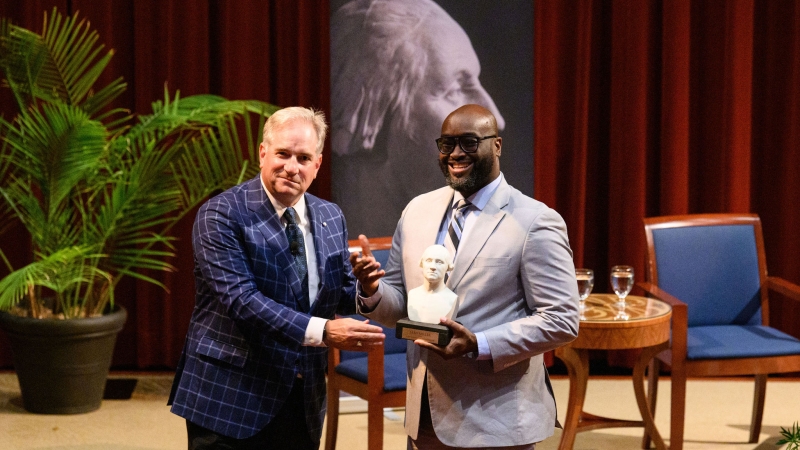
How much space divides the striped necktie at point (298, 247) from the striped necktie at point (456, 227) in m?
0.39

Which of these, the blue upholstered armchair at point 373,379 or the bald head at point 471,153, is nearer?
the bald head at point 471,153

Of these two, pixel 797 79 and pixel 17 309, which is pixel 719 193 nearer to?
pixel 797 79

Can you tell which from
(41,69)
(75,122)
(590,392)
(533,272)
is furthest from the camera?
(590,392)

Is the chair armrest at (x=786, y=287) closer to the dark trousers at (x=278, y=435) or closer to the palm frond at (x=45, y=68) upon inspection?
the dark trousers at (x=278, y=435)

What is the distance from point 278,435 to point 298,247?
0.48m

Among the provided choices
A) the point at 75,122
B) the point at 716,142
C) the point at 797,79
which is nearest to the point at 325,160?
the point at 75,122

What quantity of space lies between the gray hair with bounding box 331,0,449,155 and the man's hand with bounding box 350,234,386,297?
8.82 feet

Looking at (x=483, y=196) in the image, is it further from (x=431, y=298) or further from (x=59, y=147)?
(x=59, y=147)

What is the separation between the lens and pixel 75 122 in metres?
4.34

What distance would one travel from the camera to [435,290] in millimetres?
2180

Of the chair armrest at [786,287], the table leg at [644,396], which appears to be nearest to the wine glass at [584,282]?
the table leg at [644,396]

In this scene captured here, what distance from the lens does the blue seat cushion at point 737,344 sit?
13.0 feet

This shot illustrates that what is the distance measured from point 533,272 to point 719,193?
3.51m

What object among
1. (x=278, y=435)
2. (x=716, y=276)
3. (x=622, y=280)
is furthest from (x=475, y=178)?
(x=716, y=276)
